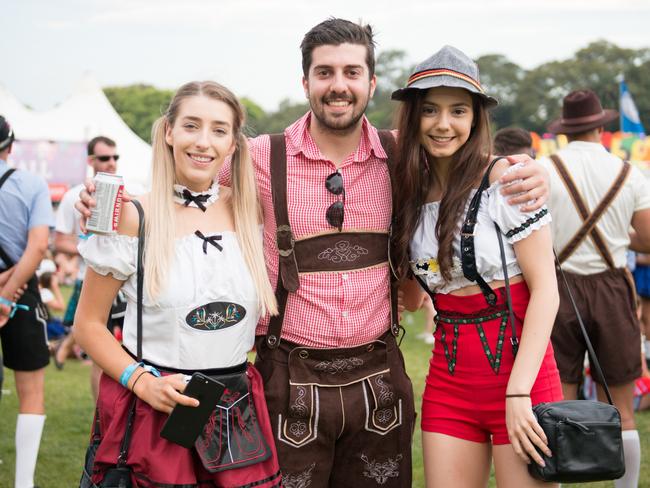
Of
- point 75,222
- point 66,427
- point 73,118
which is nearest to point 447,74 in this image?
point 75,222

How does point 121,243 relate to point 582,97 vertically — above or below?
below

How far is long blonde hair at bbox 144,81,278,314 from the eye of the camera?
7.92ft

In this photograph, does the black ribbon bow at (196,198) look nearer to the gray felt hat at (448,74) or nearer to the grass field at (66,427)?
the gray felt hat at (448,74)

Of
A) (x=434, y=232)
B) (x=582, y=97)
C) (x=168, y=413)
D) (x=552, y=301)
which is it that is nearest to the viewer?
(x=168, y=413)

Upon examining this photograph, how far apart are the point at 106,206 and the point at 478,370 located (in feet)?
4.52

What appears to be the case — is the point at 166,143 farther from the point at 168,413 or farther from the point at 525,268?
the point at 525,268

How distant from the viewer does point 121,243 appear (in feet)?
7.86

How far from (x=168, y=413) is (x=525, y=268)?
128cm

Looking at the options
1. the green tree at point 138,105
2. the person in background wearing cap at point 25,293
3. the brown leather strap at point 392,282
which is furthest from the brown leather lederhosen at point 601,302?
the green tree at point 138,105

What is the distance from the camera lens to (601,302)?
13.8 ft

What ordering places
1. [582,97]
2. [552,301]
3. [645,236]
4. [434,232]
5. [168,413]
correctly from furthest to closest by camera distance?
[582,97] → [645,236] → [434,232] → [552,301] → [168,413]

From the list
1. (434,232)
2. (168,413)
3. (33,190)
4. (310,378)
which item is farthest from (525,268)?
(33,190)

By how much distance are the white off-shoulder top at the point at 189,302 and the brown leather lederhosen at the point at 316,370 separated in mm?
382

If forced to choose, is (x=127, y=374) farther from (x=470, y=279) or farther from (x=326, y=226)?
(x=470, y=279)
